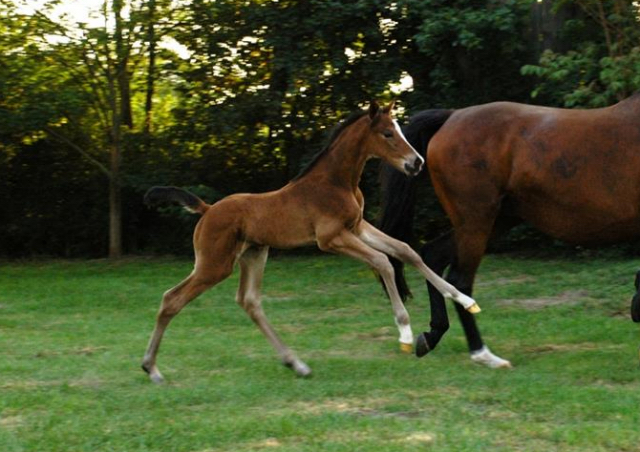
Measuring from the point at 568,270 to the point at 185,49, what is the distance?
6421 millimetres

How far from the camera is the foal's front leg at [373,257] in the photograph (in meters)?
7.07

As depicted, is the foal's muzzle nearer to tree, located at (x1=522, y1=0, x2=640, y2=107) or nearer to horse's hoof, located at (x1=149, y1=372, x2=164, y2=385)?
horse's hoof, located at (x1=149, y1=372, x2=164, y2=385)

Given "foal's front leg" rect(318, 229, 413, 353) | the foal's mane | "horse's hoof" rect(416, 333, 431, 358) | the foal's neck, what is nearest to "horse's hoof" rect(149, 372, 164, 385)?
"foal's front leg" rect(318, 229, 413, 353)

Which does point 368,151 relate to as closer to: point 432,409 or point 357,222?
point 357,222

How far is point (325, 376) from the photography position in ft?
24.0

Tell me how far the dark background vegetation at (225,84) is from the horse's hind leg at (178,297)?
7.38 metres

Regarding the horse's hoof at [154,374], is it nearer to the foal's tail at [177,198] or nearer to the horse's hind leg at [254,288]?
the horse's hind leg at [254,288]

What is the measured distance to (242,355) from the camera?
8.28 meters

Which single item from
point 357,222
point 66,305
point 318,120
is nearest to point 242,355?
point 357,222

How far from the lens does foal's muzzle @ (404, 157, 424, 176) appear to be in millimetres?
7266

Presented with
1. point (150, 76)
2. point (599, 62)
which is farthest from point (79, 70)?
point (599, 62)

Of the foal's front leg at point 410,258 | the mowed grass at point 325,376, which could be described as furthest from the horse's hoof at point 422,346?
the foal's front leg at point 410,258

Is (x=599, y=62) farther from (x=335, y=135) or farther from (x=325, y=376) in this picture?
(x=325, y=376)

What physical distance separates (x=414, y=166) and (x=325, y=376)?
59.2 inches
